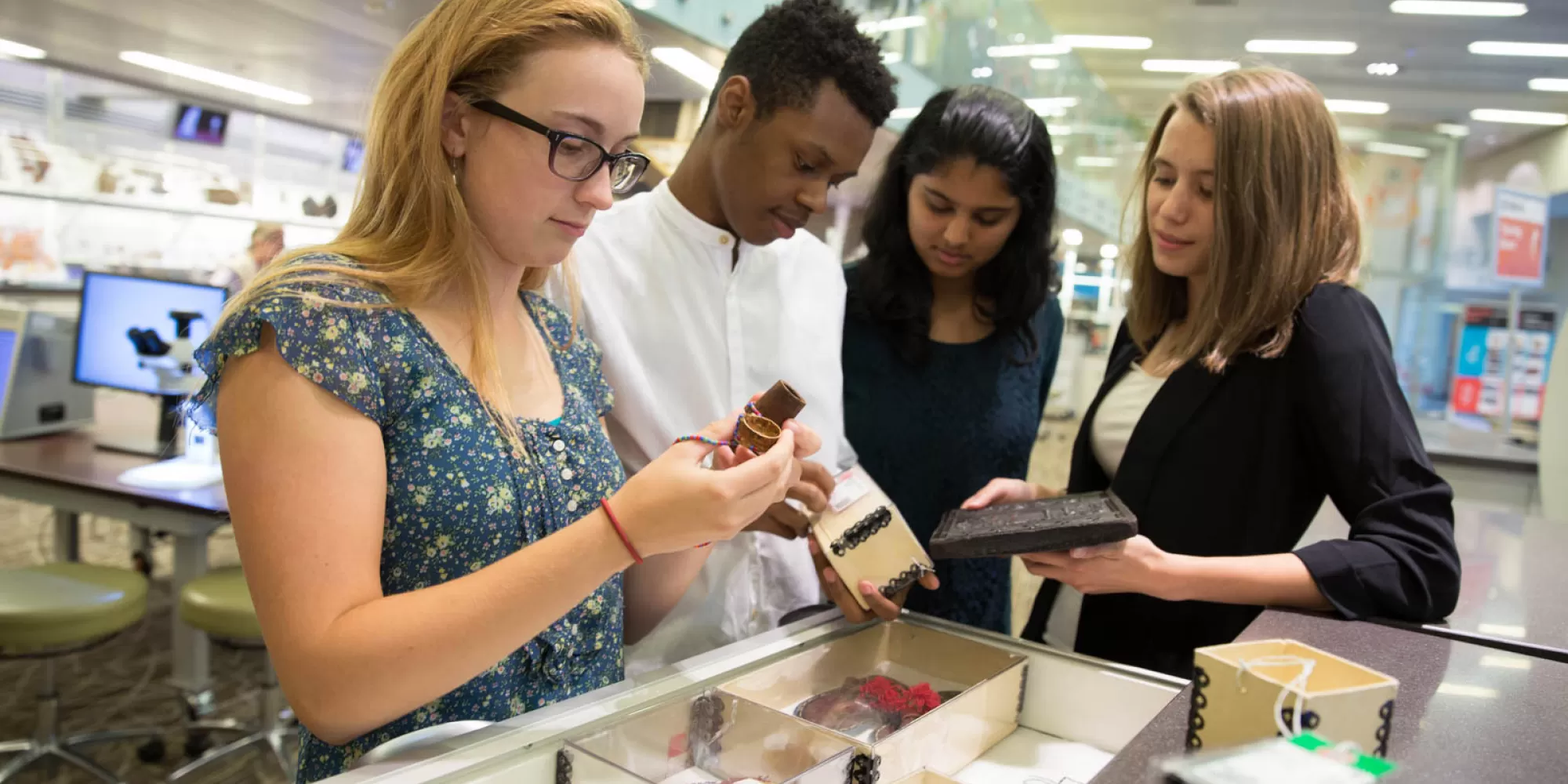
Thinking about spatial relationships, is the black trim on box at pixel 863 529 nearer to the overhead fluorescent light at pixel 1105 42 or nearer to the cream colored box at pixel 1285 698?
the cream colored box at pixel 1285 698

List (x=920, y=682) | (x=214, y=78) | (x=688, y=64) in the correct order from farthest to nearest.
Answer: (x=214, y=78), (x=688, y=64), (x=920, y=682)

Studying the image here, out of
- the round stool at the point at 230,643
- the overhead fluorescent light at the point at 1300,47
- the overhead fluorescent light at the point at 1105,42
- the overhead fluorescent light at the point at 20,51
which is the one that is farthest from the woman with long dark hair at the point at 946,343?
the overhead fluorescent light at the point at 20,51

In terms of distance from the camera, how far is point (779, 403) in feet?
3.61

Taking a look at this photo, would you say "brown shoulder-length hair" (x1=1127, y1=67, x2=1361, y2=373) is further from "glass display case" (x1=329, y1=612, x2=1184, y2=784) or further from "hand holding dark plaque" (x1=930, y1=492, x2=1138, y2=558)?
"glass display case" (x1=329, y1=612, x2=1184, y2=784)

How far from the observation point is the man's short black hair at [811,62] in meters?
1.49

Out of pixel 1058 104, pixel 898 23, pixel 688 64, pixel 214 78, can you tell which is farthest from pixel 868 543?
pixel 214 78

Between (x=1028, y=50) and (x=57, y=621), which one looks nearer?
(x=57, y=621)

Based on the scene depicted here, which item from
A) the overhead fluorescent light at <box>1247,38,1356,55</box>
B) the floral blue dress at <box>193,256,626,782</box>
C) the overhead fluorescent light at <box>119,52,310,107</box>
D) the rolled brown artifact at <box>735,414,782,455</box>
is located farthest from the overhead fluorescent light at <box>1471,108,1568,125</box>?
the overhead fluorescent light at <box>119,52,310,107</box>

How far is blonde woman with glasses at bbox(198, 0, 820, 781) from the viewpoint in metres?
0.87

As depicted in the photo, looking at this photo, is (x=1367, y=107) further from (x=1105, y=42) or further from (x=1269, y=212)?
(x=1269, y=212)

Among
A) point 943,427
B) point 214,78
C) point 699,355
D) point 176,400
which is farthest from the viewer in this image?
point 214,78

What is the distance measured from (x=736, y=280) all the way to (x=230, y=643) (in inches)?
94.6

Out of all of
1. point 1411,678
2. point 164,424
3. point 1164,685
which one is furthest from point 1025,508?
point 164,424

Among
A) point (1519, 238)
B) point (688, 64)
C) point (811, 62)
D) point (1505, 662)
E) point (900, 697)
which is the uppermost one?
point (688, 64)
